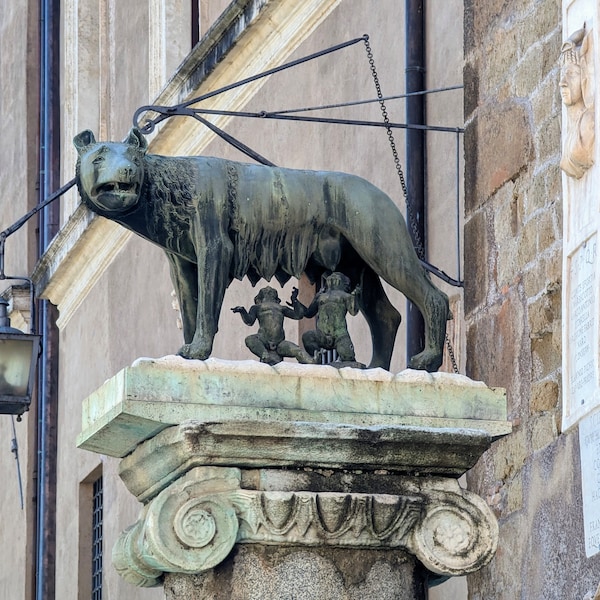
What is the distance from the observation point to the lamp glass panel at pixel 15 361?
42.7ft

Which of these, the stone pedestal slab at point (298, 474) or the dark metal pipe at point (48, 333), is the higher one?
the dark metal pipe at point (48, 333)

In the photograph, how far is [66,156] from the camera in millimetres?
20250

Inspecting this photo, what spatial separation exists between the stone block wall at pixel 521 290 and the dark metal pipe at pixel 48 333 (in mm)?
10688

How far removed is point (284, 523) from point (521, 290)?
151 inches

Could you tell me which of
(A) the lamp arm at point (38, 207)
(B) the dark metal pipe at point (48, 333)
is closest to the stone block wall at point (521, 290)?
(A) the lamp arm at point (38, 207)

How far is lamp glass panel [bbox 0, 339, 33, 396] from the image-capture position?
1302cm

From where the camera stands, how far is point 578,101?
842 centimetres

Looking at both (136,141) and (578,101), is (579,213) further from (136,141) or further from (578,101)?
(136,141)

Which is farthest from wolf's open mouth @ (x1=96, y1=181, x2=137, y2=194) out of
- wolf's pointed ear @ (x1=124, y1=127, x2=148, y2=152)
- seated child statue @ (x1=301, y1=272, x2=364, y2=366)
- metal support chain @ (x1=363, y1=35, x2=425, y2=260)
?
metal support chain @ (x1=363, y1=35, x2=425, y2=260)

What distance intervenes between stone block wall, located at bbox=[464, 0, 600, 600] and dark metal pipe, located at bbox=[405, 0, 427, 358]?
1322 mm

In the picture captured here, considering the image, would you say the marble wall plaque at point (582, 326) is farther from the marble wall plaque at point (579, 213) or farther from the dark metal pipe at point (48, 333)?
the dark metal pipe at point (48, 333)

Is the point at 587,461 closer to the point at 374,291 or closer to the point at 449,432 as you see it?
the point at 374,291

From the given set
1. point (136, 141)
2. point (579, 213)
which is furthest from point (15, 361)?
point (136, 141)

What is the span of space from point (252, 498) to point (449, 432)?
543mm
